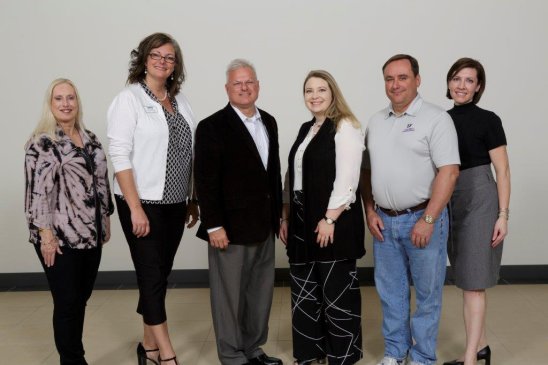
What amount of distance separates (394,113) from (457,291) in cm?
213

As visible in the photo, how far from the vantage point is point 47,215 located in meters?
2.43

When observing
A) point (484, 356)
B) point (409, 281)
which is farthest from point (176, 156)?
point (484, 356)

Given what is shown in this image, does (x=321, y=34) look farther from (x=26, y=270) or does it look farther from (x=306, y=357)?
(x=26, y=270)

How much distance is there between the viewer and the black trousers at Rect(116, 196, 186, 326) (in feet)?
8.48

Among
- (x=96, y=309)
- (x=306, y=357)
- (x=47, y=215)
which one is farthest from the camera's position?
(x=96, y=309)

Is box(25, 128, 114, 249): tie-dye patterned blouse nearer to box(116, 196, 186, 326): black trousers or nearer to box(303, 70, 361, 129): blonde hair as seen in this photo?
box(116, 196, 186, 326): black trousers

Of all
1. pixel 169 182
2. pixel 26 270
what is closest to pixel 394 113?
pixel 169 182

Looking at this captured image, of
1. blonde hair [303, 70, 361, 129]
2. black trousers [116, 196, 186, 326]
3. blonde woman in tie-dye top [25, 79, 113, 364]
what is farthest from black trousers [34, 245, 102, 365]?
blonde hair [303, 70, 361, 129]

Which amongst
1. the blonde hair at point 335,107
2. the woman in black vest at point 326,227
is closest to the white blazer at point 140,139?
→ the woman in black vest at point 326,227

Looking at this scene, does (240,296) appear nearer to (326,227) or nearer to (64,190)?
(326,227)

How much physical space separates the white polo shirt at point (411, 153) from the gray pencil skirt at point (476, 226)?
0.61 feet

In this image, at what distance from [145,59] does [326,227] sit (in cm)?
118

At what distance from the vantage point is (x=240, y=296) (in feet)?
9.18

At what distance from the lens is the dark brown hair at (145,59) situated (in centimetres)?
253
